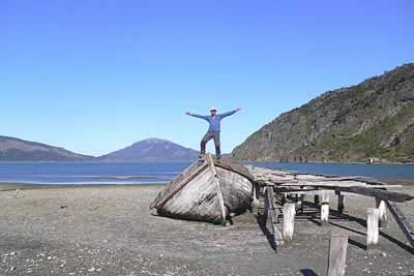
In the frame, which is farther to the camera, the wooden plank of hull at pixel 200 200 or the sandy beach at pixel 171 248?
the wooden plank of hull at pixel 200 200

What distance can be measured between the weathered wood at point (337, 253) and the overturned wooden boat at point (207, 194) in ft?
33.7

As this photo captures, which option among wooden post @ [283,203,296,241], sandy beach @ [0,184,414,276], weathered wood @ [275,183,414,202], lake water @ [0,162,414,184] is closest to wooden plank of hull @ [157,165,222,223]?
sandy beach @ [0,184,414,276]

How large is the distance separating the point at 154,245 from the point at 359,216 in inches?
445

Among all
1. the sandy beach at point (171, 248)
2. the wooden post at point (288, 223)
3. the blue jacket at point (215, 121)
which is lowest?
the sandy beach at point (171, 248)

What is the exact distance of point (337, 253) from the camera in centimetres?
878

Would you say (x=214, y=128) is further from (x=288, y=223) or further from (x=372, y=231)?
(x=372, y=231)

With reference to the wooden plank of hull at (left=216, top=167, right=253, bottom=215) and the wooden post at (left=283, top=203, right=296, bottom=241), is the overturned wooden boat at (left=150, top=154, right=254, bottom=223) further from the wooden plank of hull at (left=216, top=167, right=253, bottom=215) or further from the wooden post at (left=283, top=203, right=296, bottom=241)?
the wooden post at (left=283, top=203, right=296, bottom=241)

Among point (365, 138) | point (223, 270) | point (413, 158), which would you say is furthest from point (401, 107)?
point (223, 270)

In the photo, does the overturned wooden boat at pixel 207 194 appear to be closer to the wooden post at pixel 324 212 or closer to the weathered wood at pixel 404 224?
the wooden post at pixel 324 212

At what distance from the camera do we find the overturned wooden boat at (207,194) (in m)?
19.3

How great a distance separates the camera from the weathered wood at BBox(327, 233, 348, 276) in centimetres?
868

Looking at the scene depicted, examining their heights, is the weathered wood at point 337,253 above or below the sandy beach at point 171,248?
above

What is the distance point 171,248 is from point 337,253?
22.1ft

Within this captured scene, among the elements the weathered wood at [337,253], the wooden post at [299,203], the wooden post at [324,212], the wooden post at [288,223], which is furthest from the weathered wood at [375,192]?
the weathered wood at [337,253]
